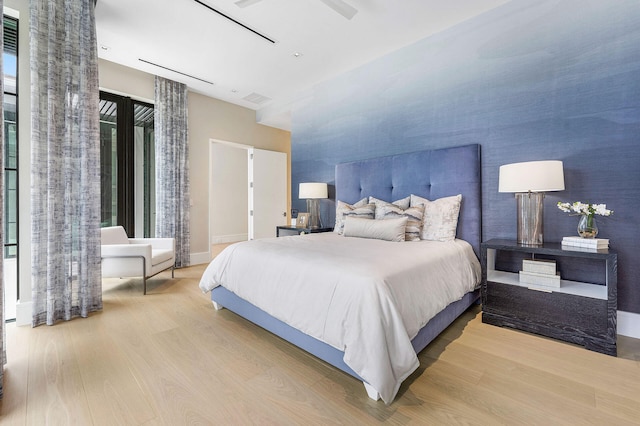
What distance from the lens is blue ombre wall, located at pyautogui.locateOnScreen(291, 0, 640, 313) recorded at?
2211 millimetres

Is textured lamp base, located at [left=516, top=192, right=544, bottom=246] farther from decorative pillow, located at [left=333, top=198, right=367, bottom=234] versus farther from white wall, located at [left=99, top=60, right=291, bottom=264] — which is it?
white wall, located at [left=99, top=60, right=291, bottom=264]

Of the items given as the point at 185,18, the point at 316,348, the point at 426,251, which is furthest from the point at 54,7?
the point at 426,251

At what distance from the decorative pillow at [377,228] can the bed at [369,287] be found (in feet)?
0.09

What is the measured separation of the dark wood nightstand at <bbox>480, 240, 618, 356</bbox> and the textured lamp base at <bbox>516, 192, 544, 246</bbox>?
0.10 metres

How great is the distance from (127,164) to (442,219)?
4519 mm

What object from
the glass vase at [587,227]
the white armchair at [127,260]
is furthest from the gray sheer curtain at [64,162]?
the glass vase at [587,227]

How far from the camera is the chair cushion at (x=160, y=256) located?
137 inches

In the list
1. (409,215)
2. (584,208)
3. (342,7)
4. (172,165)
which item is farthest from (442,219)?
(172,165)

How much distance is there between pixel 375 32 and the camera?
316 cm

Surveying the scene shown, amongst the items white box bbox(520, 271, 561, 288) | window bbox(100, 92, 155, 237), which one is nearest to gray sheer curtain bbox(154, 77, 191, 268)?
window bbox(100, 92, 155, 237)

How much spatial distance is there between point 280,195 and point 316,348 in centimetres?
473

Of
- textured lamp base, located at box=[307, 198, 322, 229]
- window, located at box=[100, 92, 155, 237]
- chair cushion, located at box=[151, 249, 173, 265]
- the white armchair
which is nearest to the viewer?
the white armchair

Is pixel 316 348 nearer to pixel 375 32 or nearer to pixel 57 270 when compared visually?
pixel 57 270

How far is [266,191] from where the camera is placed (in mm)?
5930
